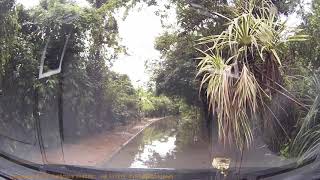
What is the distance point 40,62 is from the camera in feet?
26.4

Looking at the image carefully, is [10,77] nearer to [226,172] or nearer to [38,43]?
[38,43]

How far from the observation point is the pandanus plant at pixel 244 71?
15.1 ft

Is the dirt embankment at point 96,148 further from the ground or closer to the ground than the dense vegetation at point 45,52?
closer to the ground

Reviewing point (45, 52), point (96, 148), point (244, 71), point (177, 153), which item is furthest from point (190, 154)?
point (96, 148)

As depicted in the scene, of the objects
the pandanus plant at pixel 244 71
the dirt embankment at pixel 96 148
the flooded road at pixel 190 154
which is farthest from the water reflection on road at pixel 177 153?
the pandanus plant at pixel 244 71

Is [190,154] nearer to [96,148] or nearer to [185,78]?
[185,78]

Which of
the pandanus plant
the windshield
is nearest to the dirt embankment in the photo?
the windshield

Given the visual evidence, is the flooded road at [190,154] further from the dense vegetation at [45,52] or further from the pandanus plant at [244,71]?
the dense vegetation at [45,52]

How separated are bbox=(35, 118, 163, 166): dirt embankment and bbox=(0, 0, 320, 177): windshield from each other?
0.07 metres

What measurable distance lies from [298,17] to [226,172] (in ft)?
11.2

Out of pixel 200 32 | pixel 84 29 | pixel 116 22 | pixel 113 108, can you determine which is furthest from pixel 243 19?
pixel 113 108

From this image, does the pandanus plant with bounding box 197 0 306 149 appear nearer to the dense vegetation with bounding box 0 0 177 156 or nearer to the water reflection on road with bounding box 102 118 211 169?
the water reflection on road with bounding box 102 118 211 169

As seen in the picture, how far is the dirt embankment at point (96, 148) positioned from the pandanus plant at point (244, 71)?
2.53m

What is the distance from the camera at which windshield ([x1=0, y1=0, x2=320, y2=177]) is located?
483 cm
